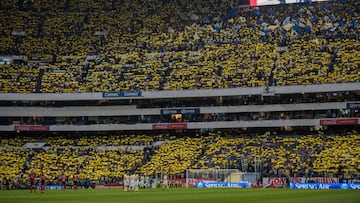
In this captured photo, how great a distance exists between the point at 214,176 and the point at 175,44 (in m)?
27.7

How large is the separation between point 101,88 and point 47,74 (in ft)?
27.7

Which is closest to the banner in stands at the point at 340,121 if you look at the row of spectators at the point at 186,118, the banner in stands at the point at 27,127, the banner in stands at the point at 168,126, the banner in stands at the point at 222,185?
the row of spectators at the point at 186,118

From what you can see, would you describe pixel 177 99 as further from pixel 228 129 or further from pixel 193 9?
pixel 193 9

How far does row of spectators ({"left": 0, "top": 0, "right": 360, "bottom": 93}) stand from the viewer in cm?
8012

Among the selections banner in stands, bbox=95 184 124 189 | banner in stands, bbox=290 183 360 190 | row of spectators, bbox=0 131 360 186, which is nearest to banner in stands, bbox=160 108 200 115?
row of spectators, bbox=0 131 360 186

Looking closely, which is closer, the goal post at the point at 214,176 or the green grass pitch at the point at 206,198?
the green grass pitch at the point at 206,198

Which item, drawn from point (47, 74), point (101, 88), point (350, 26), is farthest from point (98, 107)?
point (350, 26)

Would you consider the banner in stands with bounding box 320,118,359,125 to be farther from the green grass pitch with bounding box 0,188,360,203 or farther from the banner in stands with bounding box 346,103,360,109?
the green grass pitch with bounding box 0,188,360,203

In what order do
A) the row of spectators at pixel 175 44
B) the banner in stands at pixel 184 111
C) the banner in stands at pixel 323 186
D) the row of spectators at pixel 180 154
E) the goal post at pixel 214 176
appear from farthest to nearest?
1. the banner in stands at pixel 184 111
2. the row of spectators at pixel 175 44
3. the row of spectators at pixel 180 154
4. the goal post at pixel 214 176
5. the banner in stands at pixel 323 186

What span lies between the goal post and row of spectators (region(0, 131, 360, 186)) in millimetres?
2493

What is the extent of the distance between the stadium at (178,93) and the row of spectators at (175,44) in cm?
18

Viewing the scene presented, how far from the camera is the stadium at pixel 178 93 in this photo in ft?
232

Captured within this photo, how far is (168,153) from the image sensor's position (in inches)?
2977

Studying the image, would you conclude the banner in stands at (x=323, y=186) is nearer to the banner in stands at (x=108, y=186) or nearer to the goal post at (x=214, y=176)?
the goal post at (x=214, y=176)
